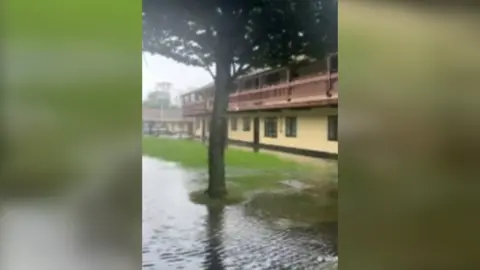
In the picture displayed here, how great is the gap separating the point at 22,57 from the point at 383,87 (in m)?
0.93

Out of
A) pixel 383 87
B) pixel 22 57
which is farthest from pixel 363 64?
pixel 22 57

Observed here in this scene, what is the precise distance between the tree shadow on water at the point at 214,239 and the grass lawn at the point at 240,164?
4cm

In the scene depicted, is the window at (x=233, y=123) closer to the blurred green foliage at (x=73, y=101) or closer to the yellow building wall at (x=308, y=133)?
the yellow building wall at (x=308, y=133)

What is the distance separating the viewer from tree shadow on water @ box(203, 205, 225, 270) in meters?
1.17

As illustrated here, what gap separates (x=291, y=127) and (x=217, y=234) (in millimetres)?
360

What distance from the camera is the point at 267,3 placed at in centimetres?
123

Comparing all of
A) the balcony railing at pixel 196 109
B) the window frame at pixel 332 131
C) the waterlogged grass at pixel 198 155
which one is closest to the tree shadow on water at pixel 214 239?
the waterlogged grass at pixel 198 155

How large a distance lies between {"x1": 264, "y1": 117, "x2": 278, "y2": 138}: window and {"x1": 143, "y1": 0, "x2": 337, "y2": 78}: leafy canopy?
6.2 inches

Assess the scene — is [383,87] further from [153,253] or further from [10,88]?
[10,88]

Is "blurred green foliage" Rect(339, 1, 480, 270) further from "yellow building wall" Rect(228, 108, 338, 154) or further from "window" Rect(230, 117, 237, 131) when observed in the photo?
"window" Rect(230, 117, 237, 131)

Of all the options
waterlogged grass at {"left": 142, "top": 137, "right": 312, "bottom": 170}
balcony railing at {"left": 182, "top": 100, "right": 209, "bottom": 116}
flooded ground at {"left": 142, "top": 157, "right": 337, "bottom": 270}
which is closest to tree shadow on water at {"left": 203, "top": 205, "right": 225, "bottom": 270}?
flooded ground at {"left": 142, "top": 157, "right": 337, "bottom": 270}

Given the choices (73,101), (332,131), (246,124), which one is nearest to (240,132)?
(246,124)

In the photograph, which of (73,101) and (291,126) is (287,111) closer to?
(291,126)

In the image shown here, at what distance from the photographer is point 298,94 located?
1.28 metres
